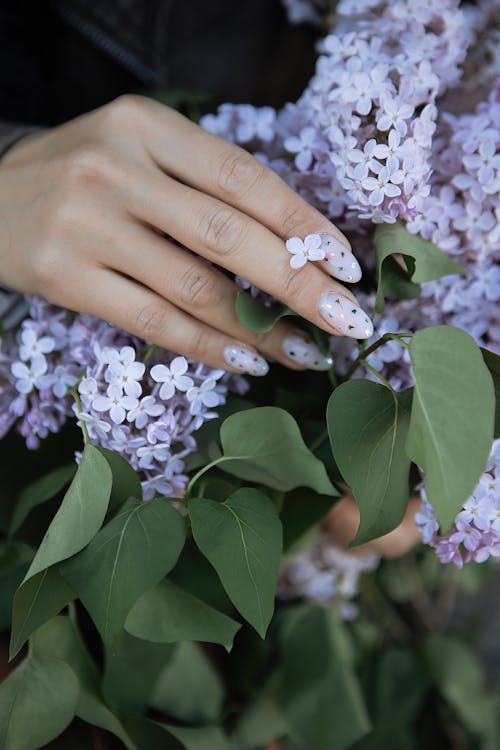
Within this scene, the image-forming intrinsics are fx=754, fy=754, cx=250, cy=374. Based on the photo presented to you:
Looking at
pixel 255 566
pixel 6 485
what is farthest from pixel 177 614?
pixel 6 485

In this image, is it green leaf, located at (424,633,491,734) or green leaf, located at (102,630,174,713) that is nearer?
green leaf, located at (102,630,174,713)

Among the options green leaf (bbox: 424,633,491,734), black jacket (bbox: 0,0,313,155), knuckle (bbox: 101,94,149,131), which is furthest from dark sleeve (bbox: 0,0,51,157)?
green leaf (bbox: 424,633,491,734)

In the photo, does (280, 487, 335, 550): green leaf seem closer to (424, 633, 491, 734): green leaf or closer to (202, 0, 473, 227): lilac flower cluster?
(202, 0, 473, 227): lilac flower cluster

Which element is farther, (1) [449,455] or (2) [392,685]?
(2) [392,685]

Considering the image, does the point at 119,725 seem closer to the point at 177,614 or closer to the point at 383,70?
the point at 177,614

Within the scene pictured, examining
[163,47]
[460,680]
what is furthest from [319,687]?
[163,47]

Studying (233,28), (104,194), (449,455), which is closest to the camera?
(449,455)
